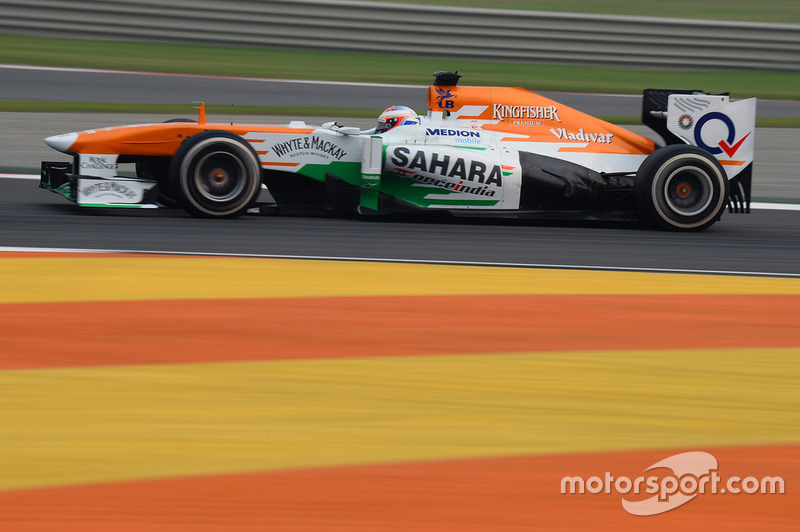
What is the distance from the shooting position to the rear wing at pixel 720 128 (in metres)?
7.88

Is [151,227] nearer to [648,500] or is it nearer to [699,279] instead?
[699,279]

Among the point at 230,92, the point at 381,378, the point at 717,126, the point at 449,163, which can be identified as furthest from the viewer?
the point at 230,92

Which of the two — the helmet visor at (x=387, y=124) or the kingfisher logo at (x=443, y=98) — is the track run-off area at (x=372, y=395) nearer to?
the helmet visor at (x=387, y=124)

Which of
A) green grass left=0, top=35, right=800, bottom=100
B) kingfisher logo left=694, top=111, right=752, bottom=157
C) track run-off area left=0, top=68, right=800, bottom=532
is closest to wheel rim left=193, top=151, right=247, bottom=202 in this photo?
track run-off area left=0, top=68, right=800, bottom=532

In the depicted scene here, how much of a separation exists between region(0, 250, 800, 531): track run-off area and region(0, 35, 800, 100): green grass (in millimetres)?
11551

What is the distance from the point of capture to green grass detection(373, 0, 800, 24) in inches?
898

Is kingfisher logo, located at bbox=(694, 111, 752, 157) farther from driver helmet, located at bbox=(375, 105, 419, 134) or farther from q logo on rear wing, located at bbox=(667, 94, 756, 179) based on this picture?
driver helmet, located at bbox=(375, 105, 419, 134)

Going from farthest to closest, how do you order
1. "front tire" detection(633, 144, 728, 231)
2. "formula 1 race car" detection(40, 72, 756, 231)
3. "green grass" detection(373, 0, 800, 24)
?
1. "green grass" detection(373, 0, 800, 24)
2. "front tire" detection(633, 144, 728, 231)
3. "formula 1 race car" detection(40, 72, 756, 231)

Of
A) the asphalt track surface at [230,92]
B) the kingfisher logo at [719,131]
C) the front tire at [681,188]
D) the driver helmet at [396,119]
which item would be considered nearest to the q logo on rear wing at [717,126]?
the kingfisher logo at [719,131]

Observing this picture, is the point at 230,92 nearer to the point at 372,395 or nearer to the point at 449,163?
the point at 449,163

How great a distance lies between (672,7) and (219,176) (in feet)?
62.6

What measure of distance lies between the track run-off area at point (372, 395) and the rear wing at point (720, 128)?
87.9 inches

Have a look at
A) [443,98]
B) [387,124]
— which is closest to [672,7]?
[443,98]

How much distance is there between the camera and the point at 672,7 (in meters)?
23.8
